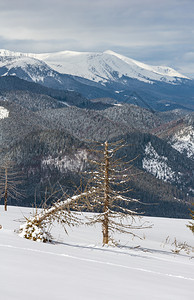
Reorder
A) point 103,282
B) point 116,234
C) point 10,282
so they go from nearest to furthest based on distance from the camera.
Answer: point 10,282, point 103,282, point 116,234

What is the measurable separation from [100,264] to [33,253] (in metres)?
1.37

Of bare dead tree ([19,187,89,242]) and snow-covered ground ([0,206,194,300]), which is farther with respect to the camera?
bare dead tree ([19,187,89,242])

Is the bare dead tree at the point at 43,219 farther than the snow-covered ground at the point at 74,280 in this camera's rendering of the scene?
Yes

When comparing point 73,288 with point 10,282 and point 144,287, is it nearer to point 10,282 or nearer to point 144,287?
point 10,282

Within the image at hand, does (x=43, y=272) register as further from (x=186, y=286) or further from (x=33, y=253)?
(x=186, y=286)

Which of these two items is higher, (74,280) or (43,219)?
(43,219)

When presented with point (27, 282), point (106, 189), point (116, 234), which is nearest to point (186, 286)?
point (27, 282)

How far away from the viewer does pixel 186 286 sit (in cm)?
616

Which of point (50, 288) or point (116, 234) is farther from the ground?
point (50, 288)

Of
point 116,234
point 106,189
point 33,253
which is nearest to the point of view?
point 33,253

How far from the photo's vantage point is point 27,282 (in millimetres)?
→ 4934

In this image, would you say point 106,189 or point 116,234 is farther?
point 116,234

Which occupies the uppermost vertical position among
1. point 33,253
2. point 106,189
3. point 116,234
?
point 106,189

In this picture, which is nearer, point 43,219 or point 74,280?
point 74,280
